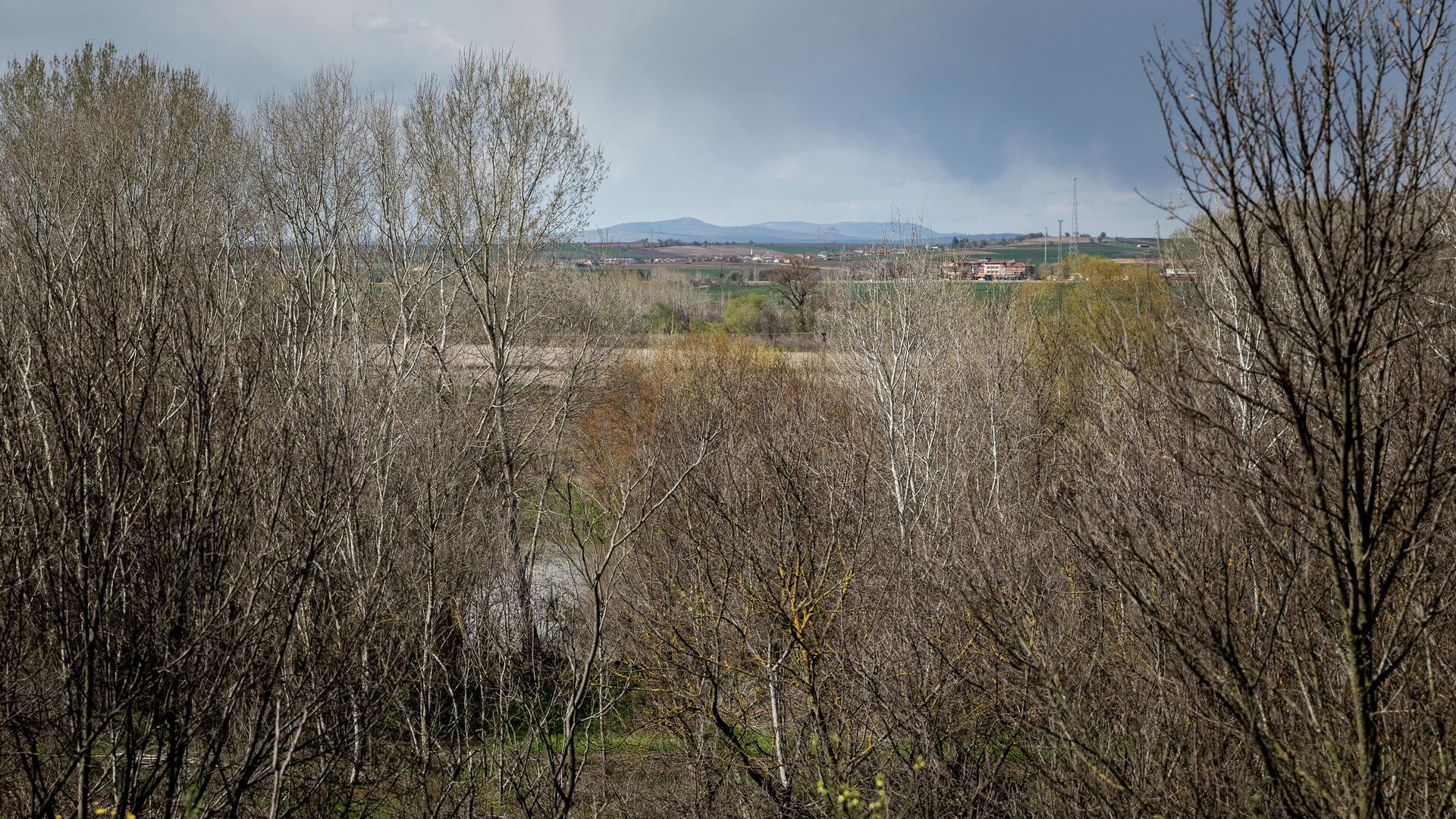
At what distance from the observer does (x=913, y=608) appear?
479 inches

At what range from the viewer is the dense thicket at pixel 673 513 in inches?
202

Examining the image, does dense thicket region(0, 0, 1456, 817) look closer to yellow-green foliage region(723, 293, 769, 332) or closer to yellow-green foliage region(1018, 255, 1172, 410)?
yellow-green foliage region(1018, 255, 1172, 410)

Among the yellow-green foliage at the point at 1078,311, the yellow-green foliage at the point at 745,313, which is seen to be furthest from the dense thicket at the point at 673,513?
the yellow-green foliage at the point at 745,313

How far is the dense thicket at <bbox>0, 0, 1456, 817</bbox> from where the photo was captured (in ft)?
16.9

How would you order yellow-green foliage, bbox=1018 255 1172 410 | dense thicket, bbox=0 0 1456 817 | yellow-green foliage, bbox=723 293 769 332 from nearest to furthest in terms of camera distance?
dense thicket, bbox=0 0 1456 817 < yellow-green foliage, bbox=1018 255 1172 410 < yellow-green foliage, bbox=723 293 769 332

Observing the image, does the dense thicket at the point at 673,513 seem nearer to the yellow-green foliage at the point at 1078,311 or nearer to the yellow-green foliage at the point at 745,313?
the yellow-green foliage at the point at 1078,311

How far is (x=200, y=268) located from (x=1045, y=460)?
19.8 meters

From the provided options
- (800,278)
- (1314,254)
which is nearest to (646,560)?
(1314,254)

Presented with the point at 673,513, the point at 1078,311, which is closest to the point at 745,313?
the point at 1078,311

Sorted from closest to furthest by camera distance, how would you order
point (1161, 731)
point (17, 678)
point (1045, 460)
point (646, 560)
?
1. point (17, 678)
2. point (1161, 731)
3. point (646, 560)
4. point (1045, 460)

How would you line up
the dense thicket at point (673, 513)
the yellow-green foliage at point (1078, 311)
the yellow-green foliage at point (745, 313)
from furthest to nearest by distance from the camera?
the yellow-green foliage at point (745, 313)
the yellow-green foliage at point (1078, 311)
the dense thicket at point (673, 513)

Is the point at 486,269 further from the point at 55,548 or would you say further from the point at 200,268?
the point at 55,548

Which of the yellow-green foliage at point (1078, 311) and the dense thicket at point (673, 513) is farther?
the yellow-green foliage at point (1078, 311)

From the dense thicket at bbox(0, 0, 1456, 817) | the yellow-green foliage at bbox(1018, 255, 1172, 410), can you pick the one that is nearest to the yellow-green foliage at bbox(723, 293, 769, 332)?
the yellow-green foliage at bbox(1018, 255, 1172, 410)
